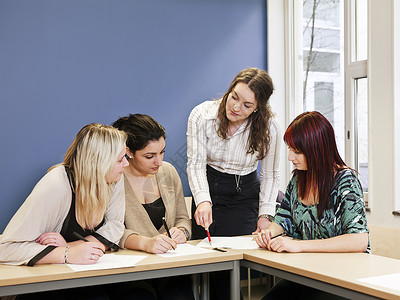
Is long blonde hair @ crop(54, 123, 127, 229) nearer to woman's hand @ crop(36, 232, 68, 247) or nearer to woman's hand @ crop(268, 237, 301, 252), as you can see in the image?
woman's hand @ crop(36, 232, 68, 247)

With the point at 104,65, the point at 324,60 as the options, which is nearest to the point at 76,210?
the point at 104,65

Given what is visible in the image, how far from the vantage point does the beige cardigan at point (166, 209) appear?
2205 mm

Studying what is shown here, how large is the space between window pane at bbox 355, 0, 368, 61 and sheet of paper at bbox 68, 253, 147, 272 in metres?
2.24

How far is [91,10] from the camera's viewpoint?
10.9 ft

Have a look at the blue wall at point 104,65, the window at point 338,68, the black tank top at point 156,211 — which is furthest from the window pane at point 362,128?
the black tank top at point 156,211

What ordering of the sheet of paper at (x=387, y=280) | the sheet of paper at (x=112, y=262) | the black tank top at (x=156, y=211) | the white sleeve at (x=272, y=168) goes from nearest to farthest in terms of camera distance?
1. the sheet of paper at (x=387, y=280)
2. the sheet of paper at (x=112, y=262)
3. the black tank top at (x=156, y=211)
4. the white sleeve at (x=272, y=168)

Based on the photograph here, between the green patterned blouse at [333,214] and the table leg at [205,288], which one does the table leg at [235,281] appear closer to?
the table leg at [205,288]

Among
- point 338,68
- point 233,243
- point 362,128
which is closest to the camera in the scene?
point 233,243

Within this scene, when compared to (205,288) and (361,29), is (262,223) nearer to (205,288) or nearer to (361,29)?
(205,288)

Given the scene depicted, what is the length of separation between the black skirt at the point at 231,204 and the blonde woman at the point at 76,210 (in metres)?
0.55

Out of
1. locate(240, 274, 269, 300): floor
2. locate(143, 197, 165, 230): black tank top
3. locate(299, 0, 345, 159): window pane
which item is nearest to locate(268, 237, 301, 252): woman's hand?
locate(143, 197, 165, 230): black tank top

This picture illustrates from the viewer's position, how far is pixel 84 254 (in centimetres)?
170

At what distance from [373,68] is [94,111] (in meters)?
1.91

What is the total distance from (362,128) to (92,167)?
211 cm
